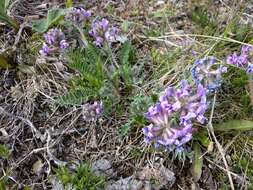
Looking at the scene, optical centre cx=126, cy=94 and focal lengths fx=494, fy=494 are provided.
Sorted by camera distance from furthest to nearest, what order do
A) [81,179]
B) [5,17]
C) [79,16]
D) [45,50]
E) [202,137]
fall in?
[5,17] → [79,16] → [45,50] → [202,137] → [81,179]

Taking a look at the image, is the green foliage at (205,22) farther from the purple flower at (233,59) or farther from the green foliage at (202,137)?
the green foliage at (202,137)

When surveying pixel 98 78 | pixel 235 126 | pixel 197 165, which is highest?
pixel 98 78

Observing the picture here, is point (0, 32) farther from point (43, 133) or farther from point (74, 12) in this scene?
point (43, 133)

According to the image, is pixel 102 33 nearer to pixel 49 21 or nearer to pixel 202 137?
pixel 49 21

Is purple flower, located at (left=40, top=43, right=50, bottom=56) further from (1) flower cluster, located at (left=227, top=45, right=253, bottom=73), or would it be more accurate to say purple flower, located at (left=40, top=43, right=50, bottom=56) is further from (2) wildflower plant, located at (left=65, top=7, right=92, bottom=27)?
(1) flower cluster, located at (left=227, top=45, right=253, bottom=73)

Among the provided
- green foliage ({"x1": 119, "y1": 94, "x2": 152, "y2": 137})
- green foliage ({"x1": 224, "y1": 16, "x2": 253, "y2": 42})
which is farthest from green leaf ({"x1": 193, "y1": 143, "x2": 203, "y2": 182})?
green foliage ({"x1": 224, "y1": 16, "x2": 253, "y2": 42})

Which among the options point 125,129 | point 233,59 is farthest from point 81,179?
point 233,59
